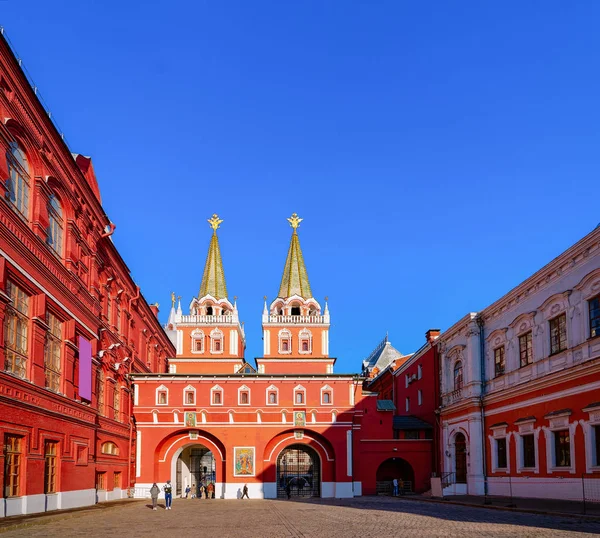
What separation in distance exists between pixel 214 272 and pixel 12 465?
151 ft

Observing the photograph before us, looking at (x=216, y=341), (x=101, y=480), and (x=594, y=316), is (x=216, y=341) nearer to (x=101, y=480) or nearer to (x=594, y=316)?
(x=101, y=480)

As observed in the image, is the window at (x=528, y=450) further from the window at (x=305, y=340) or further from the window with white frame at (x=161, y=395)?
the window at (x=305, y=340)

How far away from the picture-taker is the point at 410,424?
156ft

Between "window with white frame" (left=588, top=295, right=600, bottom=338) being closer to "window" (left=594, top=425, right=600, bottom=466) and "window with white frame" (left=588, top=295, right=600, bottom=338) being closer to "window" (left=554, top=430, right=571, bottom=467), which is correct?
"window" (left=594, top=425, right=600, bottom=466)

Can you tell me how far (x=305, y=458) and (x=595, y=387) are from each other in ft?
114

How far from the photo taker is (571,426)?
91.9 ft

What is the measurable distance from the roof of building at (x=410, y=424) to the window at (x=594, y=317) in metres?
21.5

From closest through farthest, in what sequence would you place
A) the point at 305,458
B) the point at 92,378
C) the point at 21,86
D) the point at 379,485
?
the point at 21,86
the point at 92,378
the point at 379,485
the point at 305,458

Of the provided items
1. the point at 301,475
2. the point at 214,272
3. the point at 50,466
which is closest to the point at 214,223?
the point at 214,272

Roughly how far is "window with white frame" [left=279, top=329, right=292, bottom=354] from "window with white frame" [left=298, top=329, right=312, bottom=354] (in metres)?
0.81

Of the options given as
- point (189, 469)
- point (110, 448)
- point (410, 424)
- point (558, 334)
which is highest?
point (558, 334)

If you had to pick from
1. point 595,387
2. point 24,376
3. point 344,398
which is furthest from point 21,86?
point 344,398

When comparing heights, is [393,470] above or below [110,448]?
below

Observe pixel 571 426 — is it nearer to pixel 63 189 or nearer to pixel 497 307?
pixel 497 307
